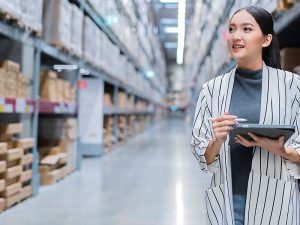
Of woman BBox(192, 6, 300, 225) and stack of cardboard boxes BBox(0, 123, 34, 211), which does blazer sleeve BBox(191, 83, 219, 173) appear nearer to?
woman BBox(192, 6, 300, 225)

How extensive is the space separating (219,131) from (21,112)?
247 centimetres

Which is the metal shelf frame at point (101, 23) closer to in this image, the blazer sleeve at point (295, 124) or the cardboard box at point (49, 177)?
the cardboard box at point (49, 177)

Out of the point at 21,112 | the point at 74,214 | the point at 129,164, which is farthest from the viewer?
the point at 129,164

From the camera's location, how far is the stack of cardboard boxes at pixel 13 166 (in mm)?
2918

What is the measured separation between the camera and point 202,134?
1.29 metres

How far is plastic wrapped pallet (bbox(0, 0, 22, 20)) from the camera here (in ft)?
8.86

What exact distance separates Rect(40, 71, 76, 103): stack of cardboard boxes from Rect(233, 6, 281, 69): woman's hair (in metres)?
3.12

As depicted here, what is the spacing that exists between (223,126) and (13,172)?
7.77 ft

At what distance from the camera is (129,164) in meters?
5.57

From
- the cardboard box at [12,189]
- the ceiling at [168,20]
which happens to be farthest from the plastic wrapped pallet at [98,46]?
the ceiling at [168,20]

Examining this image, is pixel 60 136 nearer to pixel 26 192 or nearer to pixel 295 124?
pixel 26 192

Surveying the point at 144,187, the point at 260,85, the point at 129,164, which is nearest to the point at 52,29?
the point at 144,187

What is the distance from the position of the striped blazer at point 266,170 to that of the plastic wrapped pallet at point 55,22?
290 centimetres

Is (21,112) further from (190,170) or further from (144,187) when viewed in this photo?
(190,170)
